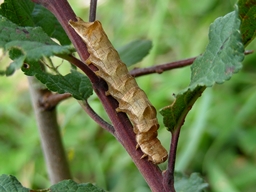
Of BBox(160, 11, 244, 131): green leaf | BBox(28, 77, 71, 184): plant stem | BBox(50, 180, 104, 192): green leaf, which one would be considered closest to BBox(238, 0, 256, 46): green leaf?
BBox(160, 11, 244, 131): green leaf

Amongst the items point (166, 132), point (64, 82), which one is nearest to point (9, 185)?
point (64, 82)

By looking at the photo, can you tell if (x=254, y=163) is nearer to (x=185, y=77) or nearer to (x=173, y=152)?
(x=185, y=77)

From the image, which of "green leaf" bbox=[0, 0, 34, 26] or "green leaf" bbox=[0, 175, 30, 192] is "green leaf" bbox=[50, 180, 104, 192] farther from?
"green leaf" bbox=[0, 0, 34, 26]

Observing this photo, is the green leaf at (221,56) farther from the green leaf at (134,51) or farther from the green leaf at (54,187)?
the green leaf at (134,51)

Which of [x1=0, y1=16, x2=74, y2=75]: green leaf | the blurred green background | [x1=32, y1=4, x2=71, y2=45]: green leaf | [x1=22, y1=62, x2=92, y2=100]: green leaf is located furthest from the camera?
the blurred green background

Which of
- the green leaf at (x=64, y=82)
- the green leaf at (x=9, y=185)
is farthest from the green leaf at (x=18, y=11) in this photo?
the green leaf at (x=9, y=185)

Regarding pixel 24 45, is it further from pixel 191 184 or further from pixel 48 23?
pixel 191 184
